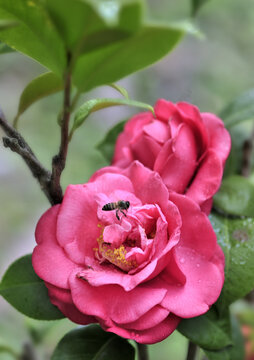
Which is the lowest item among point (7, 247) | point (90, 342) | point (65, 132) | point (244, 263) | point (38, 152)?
point (7, 247)

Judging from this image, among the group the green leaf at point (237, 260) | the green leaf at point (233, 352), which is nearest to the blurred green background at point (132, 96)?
the green leaf at point (233, 352)

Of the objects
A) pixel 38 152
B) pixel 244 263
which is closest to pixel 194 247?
pixel 244 263

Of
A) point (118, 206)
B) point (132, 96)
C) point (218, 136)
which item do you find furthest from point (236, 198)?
point (132, 96)

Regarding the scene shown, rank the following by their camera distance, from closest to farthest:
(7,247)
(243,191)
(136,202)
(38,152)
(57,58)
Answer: (57,58) < (136,202) < (243,191) < (38,152) < (7,247)

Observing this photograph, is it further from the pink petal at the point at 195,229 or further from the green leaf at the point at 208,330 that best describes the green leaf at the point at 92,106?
the green leaf at the point at 208,330

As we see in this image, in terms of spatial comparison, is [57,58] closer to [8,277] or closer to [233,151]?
[8,277]

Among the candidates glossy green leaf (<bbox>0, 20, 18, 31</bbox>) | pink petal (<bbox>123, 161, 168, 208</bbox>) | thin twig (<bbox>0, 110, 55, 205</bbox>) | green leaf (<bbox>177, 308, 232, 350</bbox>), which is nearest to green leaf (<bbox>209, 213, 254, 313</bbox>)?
green leaf (<bbox>177, 308, 232, 350</bbox>)

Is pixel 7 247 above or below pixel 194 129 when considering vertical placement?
below
